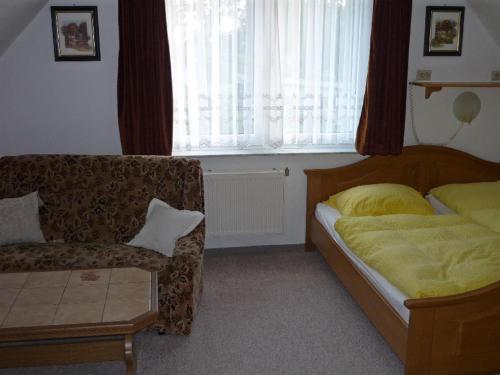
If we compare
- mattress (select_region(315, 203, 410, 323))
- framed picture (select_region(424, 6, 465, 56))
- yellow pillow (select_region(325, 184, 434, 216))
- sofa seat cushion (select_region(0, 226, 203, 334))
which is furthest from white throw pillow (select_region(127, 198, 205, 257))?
framed picture (select_region(424, 6, 465, 56))

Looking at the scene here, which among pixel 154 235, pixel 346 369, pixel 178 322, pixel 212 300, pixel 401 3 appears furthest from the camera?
pixel 401 3

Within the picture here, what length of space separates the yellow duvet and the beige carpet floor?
0.45 m

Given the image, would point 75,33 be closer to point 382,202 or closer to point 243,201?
point 243,201

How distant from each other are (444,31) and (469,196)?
130 cm

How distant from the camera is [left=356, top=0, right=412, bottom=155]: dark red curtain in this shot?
3.95 m

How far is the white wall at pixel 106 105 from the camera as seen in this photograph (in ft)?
12.6

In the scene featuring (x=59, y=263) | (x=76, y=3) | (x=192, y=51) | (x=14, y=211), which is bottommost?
(x=59, y=263)

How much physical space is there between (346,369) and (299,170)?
71.7 inches

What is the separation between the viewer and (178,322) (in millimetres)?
3092

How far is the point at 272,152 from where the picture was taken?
420 cm

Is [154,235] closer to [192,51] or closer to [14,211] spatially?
[14,211]

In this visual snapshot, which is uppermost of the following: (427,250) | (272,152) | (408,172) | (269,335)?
(272,152)

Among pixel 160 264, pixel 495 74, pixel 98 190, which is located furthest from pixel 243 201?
pixel 495 74

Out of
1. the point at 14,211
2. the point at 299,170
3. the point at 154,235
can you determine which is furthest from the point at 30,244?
the point at 299,170
